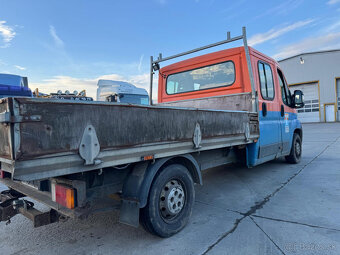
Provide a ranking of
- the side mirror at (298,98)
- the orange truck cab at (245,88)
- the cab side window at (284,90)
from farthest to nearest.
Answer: the side mirror at (298,98)
the cab side window at (284,90)
the orange truck cab at (245,88)

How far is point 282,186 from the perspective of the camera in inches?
184

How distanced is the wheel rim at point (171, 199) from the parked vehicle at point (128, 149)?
0.01 metres

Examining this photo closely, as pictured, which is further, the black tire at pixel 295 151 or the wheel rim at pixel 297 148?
the wheel rim at pixel 297 148

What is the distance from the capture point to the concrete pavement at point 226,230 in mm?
2562

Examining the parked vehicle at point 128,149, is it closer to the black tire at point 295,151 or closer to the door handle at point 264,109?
the door handle at point 264,109

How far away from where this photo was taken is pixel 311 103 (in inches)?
1148

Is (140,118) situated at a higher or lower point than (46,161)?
higher

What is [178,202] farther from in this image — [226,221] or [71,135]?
[71,135]

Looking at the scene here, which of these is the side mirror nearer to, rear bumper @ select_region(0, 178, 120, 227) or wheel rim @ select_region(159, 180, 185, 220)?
wheel rim @ select_region(159, 180, 185, 220)

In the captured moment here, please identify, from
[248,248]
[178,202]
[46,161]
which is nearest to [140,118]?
[46,161]

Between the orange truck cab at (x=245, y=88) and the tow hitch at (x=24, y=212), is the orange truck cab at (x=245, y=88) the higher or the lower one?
the higher one

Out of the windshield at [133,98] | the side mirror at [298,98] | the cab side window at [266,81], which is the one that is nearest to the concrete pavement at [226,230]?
the cab side window at [266,81]

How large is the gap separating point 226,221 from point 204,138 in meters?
1.14

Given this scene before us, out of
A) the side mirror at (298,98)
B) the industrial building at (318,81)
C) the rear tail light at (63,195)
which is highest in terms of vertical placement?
the industrial building at (318,81)
